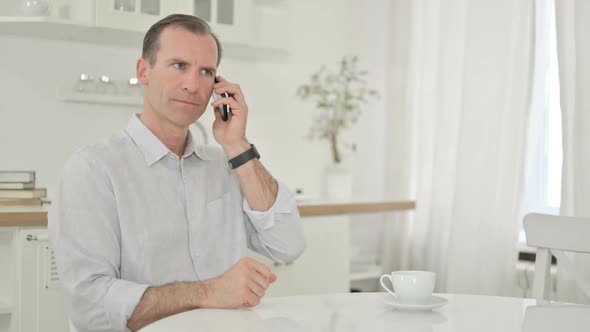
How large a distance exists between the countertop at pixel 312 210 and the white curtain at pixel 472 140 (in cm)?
24

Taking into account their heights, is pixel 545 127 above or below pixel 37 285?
above

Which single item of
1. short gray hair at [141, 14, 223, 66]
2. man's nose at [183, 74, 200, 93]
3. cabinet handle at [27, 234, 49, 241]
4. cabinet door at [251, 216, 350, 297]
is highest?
short gray hair at [141, 14, 223, 66]

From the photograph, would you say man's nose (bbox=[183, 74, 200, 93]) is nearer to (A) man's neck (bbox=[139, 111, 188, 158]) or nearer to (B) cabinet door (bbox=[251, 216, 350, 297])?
(A) man's neck (bbox=[139, 111, 188, 158])

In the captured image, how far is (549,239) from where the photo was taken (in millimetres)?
2107

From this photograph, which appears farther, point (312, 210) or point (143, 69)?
point (312, 210)

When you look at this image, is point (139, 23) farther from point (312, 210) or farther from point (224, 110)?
point (224, 110)

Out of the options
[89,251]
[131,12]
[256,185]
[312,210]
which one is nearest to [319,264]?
[312,210]

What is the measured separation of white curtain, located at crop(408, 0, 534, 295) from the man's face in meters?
2.10

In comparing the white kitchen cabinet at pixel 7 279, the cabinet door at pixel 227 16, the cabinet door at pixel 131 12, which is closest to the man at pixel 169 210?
the white kitchen cabinet at pixel 7 279

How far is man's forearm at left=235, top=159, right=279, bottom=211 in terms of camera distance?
1.94 m

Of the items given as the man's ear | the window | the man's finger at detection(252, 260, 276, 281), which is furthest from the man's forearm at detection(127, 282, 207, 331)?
the window

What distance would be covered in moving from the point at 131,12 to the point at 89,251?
1.91 m

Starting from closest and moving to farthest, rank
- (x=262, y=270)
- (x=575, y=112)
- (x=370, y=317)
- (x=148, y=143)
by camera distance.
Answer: (x=370, y=317), (x=262, y=270), (x=148, y=143), (x=575, y=112)

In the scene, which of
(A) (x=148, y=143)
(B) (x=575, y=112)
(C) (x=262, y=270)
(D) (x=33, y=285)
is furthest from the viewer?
(B) (x=575, y=112)
